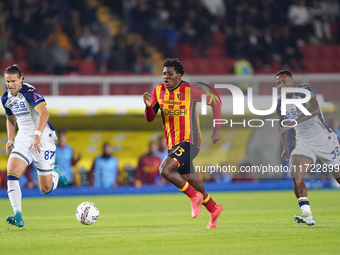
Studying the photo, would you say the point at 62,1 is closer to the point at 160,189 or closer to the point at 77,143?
the point at 77,143

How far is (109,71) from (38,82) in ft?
11.8

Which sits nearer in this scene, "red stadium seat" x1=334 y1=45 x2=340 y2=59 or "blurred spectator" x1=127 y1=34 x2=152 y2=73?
"blurred spectator" x1=127 y1=34 x2=152 y2=73

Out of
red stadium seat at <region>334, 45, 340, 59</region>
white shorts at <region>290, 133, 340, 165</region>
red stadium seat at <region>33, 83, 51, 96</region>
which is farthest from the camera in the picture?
red stadium seat at <region>334, 45, 340, 59</region>

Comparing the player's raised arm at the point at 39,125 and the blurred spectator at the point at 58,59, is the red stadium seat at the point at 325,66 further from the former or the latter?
the player's raised arm at the point at 39,125

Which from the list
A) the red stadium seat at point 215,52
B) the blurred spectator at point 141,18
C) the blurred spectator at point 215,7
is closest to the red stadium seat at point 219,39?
the red stadium seat at point 215,52

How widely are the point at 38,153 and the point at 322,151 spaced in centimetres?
379

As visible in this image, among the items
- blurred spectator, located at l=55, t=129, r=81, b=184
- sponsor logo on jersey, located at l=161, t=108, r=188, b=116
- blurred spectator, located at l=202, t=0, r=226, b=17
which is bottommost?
blurred spectator, located at l=55, t=129, r=81, b=184

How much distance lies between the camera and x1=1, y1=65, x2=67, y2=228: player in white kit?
7.41 meters

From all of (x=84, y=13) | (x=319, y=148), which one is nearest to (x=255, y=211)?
(x=319, y=148)

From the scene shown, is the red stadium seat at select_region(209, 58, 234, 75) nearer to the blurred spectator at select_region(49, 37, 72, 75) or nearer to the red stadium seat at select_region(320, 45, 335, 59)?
the red stadium seat at select_region(320, 45, 335, 59)

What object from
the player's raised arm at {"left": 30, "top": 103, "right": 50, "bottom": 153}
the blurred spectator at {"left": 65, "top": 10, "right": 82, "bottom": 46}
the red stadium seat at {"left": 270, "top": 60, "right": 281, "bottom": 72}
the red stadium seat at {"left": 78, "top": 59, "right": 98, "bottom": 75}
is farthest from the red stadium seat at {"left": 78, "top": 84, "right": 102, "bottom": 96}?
the red stadium seat at {"left": 270, "top": 60, "right": 281, "bottom": 72}

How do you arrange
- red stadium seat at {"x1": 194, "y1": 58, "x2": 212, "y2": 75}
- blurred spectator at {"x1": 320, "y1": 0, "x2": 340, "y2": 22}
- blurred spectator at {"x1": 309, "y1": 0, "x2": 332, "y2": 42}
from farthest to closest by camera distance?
blurred spectator at {"x1": 320, "y1": 0, "x2": 340, "y2": 22}, blurred spectator at {"x1": 309, "y1": 0, "x2": 332, "y2": 42}, red stadium seat at {"x1": 194, "y1": 58, "x2": 212, "y2": 75}

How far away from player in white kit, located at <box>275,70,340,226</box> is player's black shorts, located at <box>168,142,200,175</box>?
1221mm

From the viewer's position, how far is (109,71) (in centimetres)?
1673
